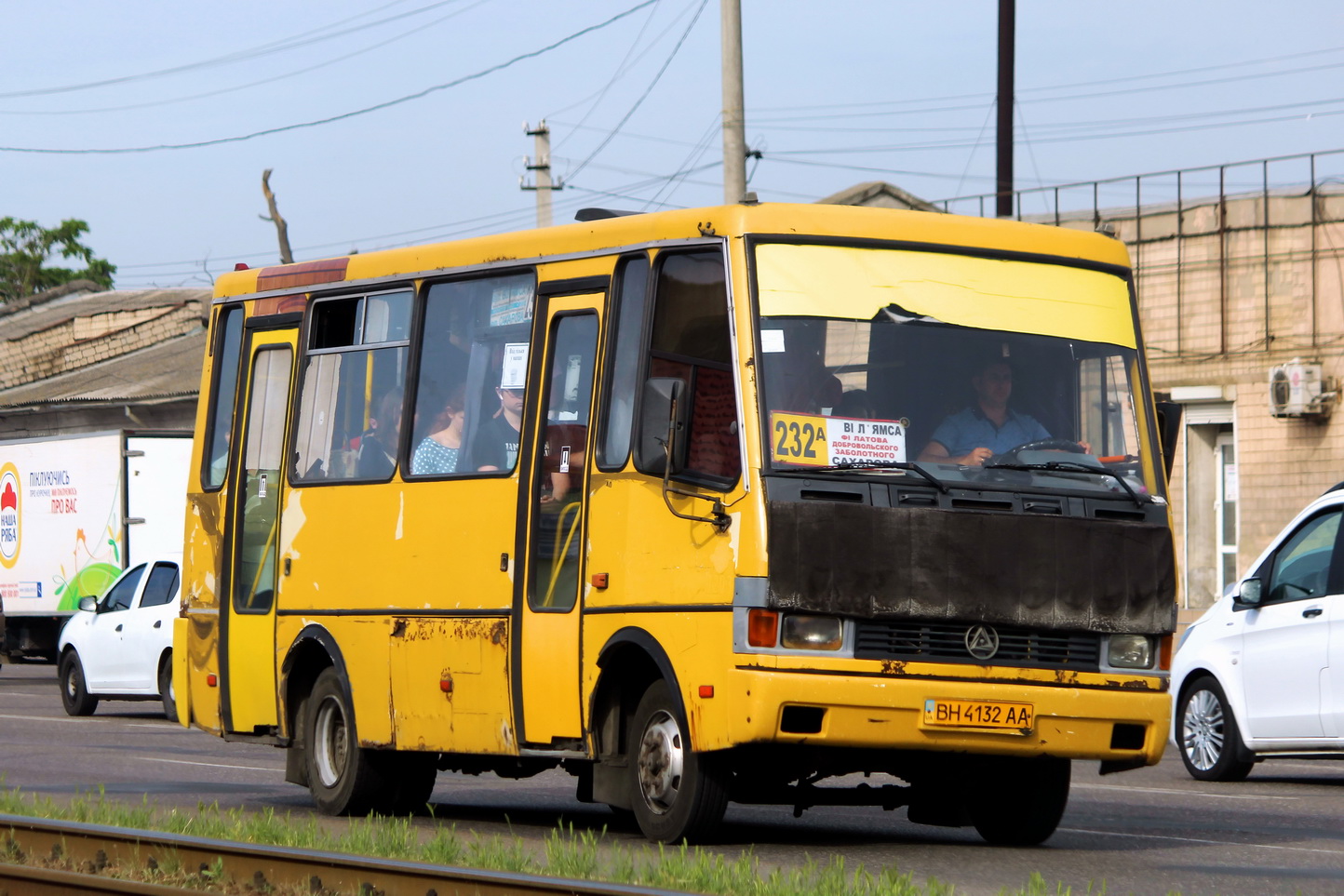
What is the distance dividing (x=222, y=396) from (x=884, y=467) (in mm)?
5889

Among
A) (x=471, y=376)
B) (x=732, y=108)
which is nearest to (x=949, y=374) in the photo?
(x=471, y=376)

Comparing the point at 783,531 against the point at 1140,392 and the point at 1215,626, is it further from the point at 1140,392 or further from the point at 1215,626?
the point at 1215,626

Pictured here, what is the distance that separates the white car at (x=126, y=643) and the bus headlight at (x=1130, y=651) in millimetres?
14813

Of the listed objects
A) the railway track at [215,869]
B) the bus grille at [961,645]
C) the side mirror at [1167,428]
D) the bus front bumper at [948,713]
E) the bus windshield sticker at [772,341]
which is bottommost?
the railway track at [215,869]

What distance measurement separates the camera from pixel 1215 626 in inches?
602

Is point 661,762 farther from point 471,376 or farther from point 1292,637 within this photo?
point 1292,637

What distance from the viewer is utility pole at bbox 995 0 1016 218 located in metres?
25.9

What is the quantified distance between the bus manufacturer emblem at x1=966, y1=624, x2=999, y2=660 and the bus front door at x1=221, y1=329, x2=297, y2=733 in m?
5.04

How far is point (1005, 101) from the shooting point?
2644 cm

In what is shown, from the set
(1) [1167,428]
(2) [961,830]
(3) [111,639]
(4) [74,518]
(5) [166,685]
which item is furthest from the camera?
(4) [74,518]

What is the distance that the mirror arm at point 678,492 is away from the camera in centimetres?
908

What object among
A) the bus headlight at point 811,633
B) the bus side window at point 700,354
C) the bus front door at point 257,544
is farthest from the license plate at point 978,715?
the bus front door at point 257,544

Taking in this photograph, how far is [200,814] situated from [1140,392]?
5.10 metres

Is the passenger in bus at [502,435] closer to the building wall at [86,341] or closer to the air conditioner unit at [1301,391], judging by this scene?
the air conditioner unit at [1301,391]
